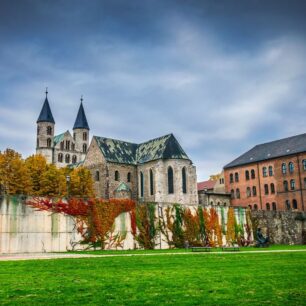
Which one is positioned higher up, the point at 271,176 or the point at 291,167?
the point at 291,167

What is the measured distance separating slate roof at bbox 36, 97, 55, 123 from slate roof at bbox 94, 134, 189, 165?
48.2 metres

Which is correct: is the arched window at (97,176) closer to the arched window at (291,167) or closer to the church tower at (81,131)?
the arched window at (291,167)

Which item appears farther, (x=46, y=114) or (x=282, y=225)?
(x=46, y=114)

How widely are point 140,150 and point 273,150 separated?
79.6 ft

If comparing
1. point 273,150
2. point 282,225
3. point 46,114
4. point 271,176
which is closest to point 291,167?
point 271,176

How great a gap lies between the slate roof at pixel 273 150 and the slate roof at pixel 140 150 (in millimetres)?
16960

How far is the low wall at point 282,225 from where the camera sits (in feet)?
133

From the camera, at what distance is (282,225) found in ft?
138

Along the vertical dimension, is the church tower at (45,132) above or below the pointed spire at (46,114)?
below

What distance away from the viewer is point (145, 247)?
31266 mm

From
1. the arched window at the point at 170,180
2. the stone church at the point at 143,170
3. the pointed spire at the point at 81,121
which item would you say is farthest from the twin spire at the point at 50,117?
the arched window at the point at 170,180

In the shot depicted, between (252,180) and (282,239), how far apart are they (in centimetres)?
3271

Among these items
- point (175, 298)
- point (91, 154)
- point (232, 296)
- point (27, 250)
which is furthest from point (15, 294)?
point (91, 154)

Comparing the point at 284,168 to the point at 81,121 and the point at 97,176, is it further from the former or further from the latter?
the point at 81,121
